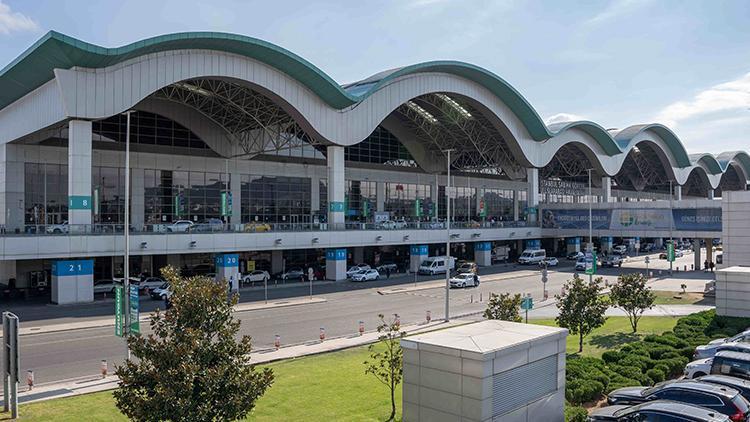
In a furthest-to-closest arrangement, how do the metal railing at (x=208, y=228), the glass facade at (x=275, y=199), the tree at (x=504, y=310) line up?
the glass facade at (x=275, y=199)
the metal railing at (x=208, y=228)
the tree at (x=504, y=310)

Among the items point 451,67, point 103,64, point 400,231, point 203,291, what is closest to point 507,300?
point 203,291

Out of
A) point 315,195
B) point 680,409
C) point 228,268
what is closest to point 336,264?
point 228,268

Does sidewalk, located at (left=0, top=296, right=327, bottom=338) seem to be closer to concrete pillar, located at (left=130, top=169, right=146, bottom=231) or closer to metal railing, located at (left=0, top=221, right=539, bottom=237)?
metal railing, located at (left=0, top=221, right=539, bottom=237)

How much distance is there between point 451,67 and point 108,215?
117 ft

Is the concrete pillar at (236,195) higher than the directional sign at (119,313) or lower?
higher

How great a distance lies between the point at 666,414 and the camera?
1342cm

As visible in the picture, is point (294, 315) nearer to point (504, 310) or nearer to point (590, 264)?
point (504, 310)

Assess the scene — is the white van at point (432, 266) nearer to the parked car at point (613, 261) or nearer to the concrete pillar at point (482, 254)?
the concrete pillar at point (482, 254)

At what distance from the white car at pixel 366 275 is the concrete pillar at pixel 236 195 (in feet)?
45.9

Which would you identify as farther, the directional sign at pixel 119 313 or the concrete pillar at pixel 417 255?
the concrete pillar at pixel 417 255

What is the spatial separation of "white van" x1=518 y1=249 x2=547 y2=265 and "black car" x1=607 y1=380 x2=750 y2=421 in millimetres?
56048

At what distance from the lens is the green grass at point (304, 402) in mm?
16375

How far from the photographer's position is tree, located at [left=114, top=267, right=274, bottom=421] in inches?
454

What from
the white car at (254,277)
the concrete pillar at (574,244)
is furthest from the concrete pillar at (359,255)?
the concrete pillar at (574,244)
